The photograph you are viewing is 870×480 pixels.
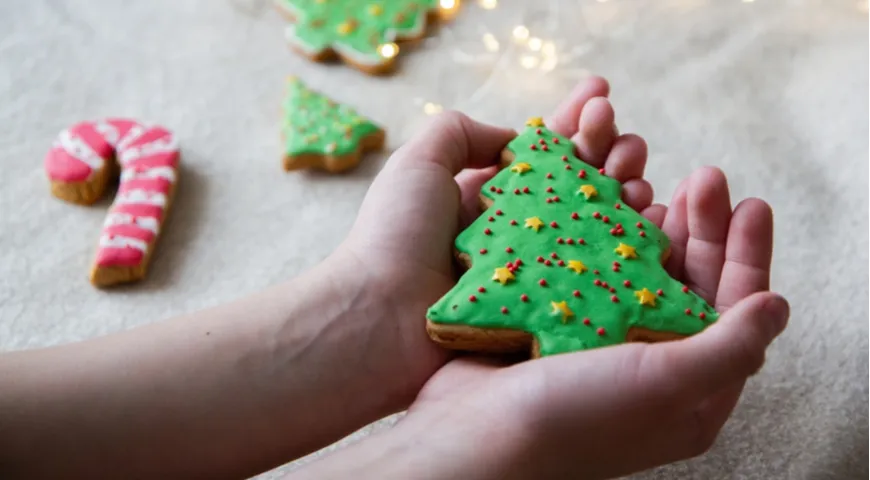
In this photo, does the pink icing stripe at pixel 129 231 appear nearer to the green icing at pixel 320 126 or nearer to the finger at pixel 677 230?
the green icing at pixel 320 126

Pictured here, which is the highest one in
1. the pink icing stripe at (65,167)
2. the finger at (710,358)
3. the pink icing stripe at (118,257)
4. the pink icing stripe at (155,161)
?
the finger at (710,358)

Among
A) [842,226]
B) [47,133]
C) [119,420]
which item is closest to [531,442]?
[119,420]

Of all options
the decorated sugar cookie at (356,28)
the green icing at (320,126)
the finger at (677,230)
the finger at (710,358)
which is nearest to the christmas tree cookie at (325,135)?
the green icing at (320,126)

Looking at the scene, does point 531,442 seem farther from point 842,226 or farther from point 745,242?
point 842,226

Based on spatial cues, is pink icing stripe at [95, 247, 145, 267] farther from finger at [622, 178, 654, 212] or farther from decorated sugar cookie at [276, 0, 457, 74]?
finger at [622, 178, 654, 212]

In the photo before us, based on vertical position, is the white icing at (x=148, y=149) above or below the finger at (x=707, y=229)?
below

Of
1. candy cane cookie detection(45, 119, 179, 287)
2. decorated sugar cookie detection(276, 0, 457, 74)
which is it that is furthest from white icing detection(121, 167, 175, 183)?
decorated sugar cookie detection(276, 0, 457, 74)
